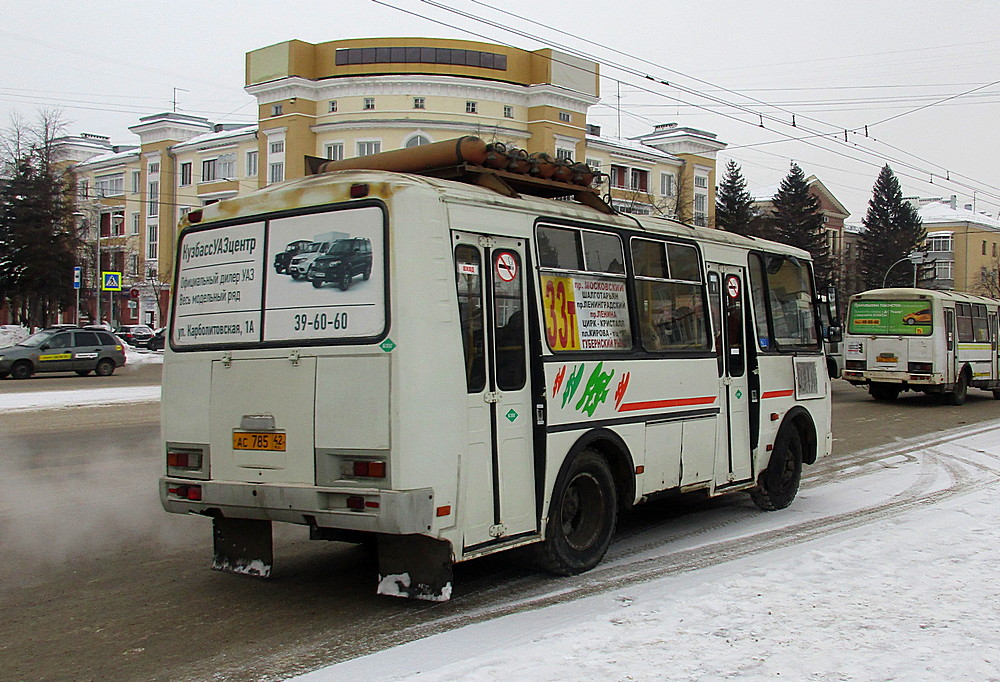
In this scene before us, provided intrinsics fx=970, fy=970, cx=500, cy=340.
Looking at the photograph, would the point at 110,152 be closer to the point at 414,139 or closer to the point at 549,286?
the point at 414,139

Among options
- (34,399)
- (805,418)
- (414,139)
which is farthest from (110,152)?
(805,418)

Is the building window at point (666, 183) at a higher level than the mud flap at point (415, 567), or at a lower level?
higher

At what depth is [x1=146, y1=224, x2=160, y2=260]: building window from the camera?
262ft

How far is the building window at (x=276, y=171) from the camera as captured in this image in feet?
215

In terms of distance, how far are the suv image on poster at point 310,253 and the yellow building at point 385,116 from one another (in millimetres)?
49353

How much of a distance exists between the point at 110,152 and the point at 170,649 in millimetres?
94089

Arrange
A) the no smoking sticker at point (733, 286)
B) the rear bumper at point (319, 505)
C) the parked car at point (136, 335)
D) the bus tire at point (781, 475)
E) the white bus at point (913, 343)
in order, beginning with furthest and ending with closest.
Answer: the parked car at point (136, 335), the white bus at point (913, 343), the bus tire at point (781, 475), the no smoking sticker at point (733, 286), the rear bumper at point (319, 505)

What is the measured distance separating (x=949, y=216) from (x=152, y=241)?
284 ft

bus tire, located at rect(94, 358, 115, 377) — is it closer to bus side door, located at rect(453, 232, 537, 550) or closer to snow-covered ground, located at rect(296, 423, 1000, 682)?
snow-covered ground, located at rect(296, 423, 1000, 682)

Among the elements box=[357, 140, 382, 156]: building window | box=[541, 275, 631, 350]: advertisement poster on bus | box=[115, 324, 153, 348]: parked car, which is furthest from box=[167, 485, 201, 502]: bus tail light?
box=[357, 140, 382, 156]: building window

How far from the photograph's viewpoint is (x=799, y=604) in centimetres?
626

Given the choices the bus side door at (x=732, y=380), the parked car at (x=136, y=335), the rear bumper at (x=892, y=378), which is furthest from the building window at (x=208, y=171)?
the bus side door at (x=732, y=380)

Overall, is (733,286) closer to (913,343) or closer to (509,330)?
(509,330)

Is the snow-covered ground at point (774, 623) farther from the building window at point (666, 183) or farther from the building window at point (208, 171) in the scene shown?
the building window at point (666, 183)
